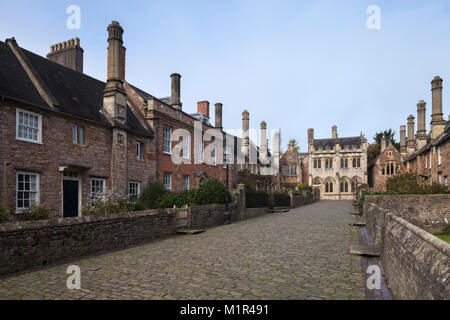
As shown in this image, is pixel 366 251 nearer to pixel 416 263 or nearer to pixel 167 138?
pixel 416 263

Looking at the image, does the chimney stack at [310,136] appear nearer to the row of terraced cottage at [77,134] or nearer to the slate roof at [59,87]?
the row of terraced cottage at [77,134]

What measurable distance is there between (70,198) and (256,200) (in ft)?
47.9

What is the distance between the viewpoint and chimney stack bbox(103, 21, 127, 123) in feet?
58.5

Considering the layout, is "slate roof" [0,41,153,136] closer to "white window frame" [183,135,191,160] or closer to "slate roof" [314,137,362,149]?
"white window frame" [183,135,191,160]

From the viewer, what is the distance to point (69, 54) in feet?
73.5

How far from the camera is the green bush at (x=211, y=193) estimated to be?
700 inches

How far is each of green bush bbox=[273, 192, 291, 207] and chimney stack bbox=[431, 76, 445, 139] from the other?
1732 cm

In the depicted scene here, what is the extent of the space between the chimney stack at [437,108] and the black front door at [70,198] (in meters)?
35.2

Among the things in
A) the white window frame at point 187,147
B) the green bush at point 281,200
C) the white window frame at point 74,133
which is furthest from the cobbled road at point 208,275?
the green bush at point 281,200

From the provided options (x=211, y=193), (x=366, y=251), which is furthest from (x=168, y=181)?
(x=366, y=251)

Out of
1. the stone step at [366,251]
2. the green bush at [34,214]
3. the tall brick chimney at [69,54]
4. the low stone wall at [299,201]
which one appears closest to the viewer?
the stone step at [366,251]

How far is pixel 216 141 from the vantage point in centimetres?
3127
